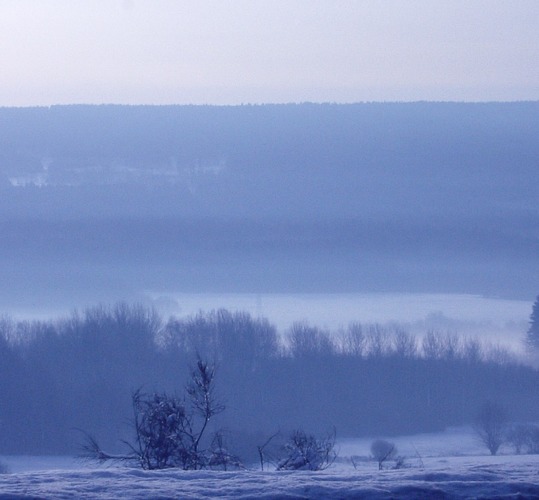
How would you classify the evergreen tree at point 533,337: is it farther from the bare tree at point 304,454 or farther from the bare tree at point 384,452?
the bare tree at point 304,454

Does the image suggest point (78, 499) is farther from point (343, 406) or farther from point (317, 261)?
point (317, 261)

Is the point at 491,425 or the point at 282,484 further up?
the point at 491,425

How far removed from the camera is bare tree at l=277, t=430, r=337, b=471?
7.65 m

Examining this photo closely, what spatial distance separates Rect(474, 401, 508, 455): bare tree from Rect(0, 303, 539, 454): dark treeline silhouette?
2.39ft

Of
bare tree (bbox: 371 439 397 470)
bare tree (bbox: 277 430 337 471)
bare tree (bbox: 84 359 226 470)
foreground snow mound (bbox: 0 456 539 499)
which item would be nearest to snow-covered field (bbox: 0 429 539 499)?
foreground snow mound (bbox: 0 456 539 499)

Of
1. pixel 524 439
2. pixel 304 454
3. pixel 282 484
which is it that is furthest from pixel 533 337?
pixel 282 484

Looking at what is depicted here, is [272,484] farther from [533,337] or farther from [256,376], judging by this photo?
[533,337]

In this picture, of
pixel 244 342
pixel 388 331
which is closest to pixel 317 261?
pixel 388 331

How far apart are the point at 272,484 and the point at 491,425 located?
1959 cm

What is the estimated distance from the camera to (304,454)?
25.9 feet

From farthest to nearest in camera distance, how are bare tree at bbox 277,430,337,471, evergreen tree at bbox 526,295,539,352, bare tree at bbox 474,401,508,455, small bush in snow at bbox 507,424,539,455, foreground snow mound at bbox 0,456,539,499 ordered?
evergreen tree at bbox 526,295,539,352 < bare tree at bbox 474,401,508,455 < small bush in snow at bbox 507,424,539,455 < bare tree at bbox 277,430,337,471 < foreground snow mound at bbox 0,456,539,499

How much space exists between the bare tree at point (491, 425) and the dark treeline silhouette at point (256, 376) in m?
0.73

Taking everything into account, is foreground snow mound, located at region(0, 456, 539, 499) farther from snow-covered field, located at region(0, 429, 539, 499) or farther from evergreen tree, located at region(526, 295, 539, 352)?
evergreen tree, located at region(526, 295, 539, 352)

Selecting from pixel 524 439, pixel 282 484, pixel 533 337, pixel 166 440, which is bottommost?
pixel 282 484
